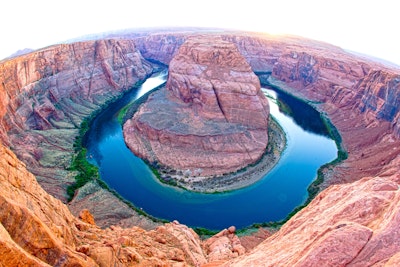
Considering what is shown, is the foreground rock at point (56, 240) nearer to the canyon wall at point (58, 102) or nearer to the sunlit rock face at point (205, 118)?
the canyon wall at point (58, 102)

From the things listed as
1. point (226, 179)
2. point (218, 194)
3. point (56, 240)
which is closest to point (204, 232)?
point (218, 194)

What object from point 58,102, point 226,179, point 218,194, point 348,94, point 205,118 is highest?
point 348,94

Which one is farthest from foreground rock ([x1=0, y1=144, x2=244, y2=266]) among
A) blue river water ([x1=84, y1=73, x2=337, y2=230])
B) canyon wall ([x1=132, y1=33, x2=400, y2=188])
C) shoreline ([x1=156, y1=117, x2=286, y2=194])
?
canyon wall ([x1=132, y1=33, x2=400, y2=188])

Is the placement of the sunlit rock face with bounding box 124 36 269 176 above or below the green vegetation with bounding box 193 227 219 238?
above

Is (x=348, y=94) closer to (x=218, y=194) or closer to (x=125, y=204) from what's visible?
(x=218, y=194)

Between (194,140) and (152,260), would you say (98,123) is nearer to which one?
(194,140)

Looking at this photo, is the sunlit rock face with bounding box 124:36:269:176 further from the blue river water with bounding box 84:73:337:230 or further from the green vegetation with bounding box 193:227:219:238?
the green vegetation with bounding box 193:227:219:238
